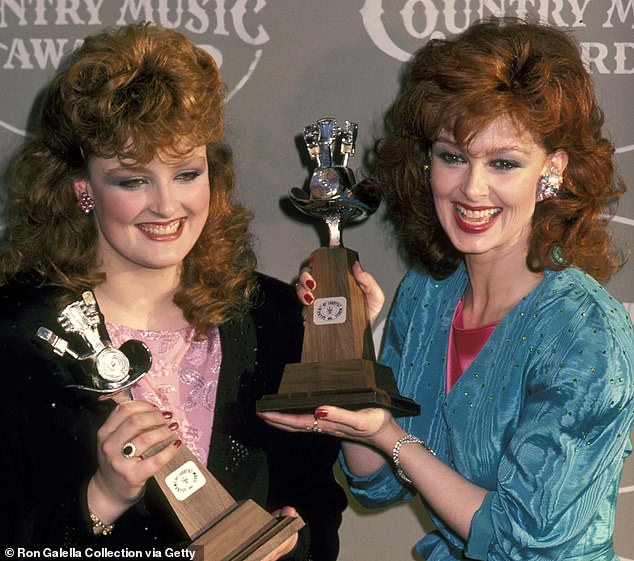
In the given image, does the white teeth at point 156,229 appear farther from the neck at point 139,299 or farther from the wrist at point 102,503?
the wrist at point 102,503

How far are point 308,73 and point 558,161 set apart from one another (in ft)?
2.45

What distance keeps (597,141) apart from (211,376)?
2.63 ft

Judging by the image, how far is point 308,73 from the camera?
7.89 feet

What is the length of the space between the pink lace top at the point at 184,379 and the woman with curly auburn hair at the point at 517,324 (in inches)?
5.7

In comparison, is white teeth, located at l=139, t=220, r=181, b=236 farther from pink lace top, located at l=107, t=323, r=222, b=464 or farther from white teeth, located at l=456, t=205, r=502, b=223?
white teeth, located at l=456, t=205, r=502, b=223

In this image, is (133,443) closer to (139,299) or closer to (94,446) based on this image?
(94,446)

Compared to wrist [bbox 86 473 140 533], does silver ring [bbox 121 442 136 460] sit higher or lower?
higher

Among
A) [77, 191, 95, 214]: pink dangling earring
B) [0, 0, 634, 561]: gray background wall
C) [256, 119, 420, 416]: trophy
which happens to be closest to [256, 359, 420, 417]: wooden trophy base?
[256, 119, 420, 416]: trophy

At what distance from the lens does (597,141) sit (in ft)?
6.20

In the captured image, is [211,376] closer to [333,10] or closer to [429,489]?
[429,489]

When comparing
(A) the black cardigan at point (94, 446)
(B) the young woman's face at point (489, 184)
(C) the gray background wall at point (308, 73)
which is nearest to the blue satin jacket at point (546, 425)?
(B) the young woman's face at point (489, 184)

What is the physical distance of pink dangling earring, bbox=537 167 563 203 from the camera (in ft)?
6.10

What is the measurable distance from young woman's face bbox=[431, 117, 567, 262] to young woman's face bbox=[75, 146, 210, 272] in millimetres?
421

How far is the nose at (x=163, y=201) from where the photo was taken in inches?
68.9
